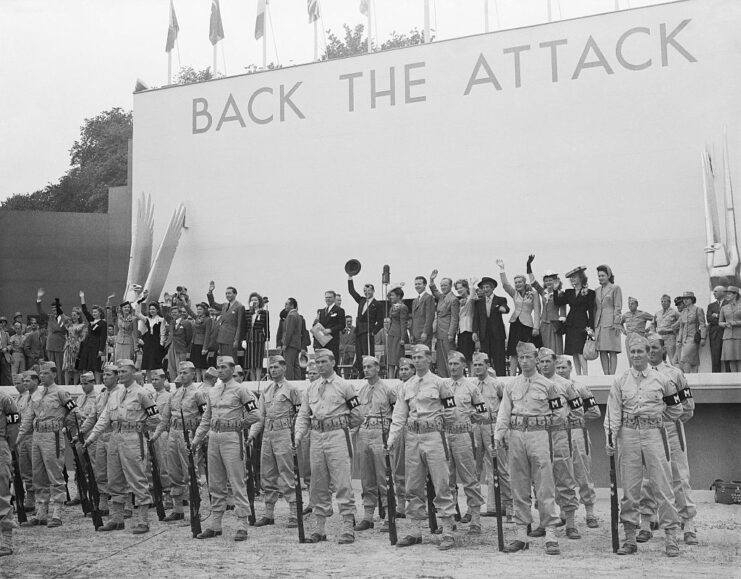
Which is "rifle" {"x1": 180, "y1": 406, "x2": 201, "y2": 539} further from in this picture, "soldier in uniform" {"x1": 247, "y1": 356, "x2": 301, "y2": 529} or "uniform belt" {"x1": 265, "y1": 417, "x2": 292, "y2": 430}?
"uniform belt" {"x1": 265, "y1": 417, "x2": 292, "y2": 430}

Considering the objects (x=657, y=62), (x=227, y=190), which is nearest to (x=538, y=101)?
(x=657, y=62)

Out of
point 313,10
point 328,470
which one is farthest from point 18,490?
point 313,10

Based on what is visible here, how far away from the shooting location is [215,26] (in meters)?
23.7

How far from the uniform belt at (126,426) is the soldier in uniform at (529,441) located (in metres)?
4.74

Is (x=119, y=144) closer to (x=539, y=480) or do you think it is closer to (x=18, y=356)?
(x=18, y=356)

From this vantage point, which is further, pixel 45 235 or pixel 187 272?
pixel 45 235

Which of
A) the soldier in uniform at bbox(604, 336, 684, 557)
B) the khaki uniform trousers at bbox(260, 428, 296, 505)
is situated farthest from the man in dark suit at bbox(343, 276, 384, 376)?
the soldier in uniform at bbox(604, 336, 684, 557)

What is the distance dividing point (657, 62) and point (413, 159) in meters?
5.37

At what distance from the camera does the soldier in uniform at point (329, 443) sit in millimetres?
10102

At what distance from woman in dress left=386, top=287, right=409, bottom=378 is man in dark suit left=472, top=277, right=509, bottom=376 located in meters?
1.19

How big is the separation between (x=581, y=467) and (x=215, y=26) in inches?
658

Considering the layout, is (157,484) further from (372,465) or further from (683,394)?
(683,394)

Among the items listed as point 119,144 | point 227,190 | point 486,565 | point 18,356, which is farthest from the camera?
point 119,144

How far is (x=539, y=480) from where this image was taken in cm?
912
